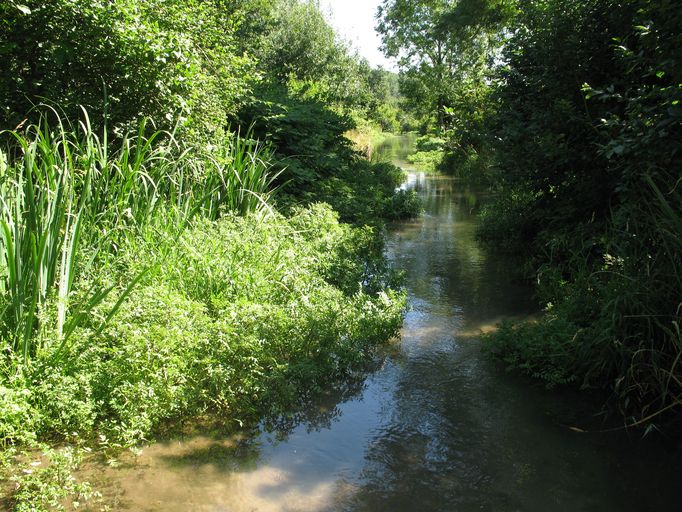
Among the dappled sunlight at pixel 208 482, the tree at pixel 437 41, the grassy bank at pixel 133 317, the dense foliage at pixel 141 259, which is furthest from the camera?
the tree at pixel 437 41

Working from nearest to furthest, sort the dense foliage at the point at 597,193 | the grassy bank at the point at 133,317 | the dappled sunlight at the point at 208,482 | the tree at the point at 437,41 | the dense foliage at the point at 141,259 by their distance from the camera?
the dappled sunlight at the point at 208,482 < the grassy bank at the point at 133,317 < the dense foliage at the point at 141,259 < the dense foliage at the point at 597,193 < the tree at the point at 437,41

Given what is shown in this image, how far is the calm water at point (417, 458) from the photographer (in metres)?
3.41

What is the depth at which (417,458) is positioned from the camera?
3867 millimetres

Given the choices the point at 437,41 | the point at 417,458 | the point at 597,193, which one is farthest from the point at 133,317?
the point at 437,41

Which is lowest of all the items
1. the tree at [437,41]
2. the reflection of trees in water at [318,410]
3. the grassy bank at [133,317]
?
the reflection of trees in water at [318,410]

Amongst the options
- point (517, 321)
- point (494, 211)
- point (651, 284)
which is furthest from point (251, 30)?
point (651, 284)

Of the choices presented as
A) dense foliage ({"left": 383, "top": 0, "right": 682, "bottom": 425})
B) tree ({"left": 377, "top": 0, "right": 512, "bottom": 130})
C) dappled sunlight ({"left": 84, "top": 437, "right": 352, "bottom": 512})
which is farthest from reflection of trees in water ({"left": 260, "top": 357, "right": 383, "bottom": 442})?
tree ({"left": 377, "top": 0, "right": 512, "bottom": 130})

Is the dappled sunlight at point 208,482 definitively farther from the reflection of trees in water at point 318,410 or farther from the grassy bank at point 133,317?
Answer: the reflection of trees in water at point 318,410

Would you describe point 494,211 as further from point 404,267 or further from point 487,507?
point 487,507

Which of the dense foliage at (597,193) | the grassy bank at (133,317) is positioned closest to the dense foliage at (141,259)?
the grassy bank at (133,317)

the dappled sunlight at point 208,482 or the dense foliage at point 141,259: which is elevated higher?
the dense foliage at point 141,259

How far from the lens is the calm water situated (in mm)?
3410

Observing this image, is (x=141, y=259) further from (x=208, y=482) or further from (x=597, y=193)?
(x=597, y=193)

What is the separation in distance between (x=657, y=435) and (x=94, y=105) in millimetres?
6683
